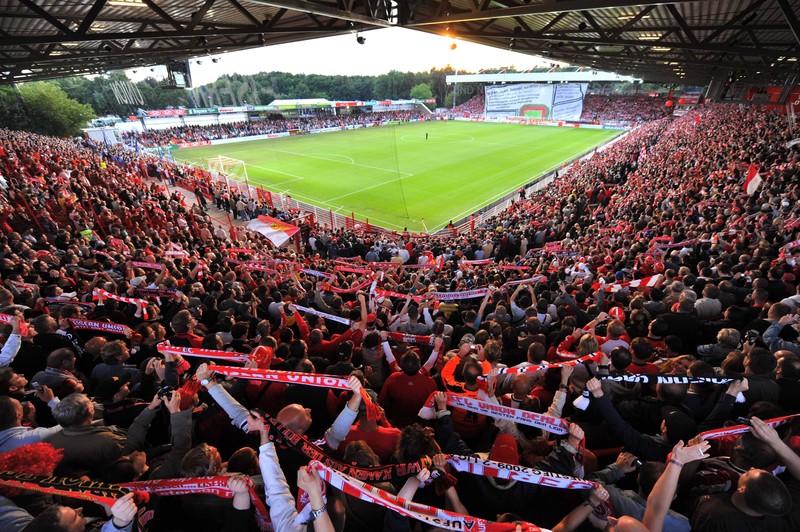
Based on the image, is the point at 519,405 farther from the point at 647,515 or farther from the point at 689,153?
the point at 689,153

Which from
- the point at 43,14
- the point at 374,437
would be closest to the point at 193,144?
the point at 43,14

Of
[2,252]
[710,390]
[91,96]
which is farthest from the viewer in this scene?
[91,96]

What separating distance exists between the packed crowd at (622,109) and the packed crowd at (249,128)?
1383 inches

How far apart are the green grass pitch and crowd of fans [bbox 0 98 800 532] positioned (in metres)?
17.1

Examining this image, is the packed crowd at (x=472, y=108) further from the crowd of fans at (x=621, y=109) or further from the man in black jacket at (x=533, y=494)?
the man in black jacket at (x=533, y=494)

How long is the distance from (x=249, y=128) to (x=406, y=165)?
38.1 meters

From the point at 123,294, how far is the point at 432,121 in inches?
3208

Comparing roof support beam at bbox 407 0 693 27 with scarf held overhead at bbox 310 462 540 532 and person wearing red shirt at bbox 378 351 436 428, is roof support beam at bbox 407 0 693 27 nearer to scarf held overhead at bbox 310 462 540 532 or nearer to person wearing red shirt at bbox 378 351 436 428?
person wearing red shirt at bbox 378 351 436 428

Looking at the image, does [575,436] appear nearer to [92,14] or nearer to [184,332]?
[184,332]

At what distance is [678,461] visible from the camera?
227 centimetres

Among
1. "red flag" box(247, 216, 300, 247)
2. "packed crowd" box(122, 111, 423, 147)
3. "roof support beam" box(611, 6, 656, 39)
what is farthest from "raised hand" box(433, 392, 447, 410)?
"packed crowd" box(122, 111, 423, 147)

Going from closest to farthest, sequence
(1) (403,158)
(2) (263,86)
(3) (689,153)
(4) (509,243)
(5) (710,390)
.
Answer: (5) (710,390) → (4) (509,243) → (3) (689,153) → (1) (403,158) → (2) (263,86)

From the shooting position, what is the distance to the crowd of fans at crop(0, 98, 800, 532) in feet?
7.86

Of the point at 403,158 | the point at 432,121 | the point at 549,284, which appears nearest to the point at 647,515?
the point at 549,284
